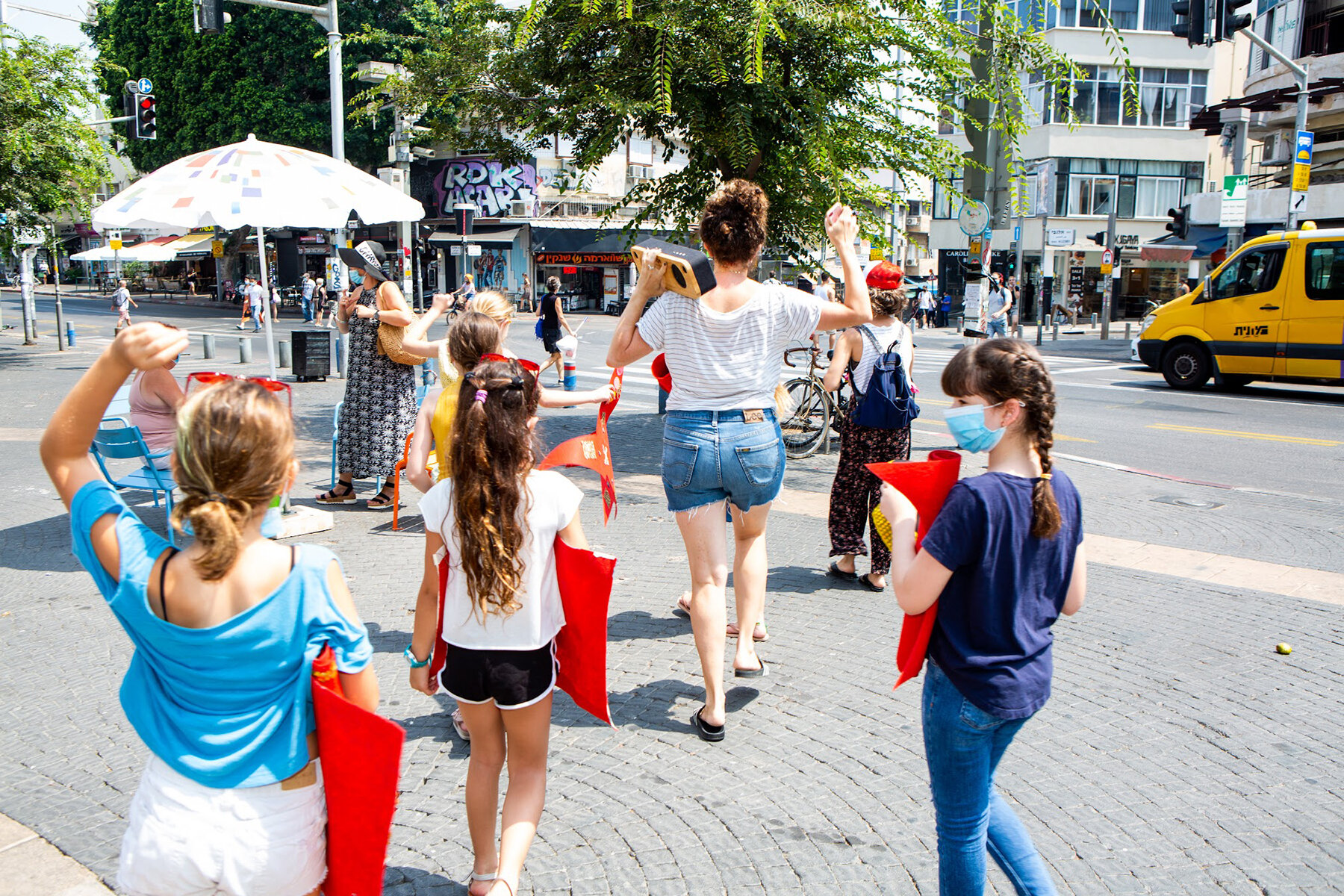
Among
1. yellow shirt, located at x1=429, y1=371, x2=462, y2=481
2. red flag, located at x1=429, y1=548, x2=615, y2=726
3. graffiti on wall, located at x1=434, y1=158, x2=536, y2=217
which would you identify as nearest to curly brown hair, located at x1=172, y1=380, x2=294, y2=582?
red flag, located at x1=429, y1=548, x2=615, y2=726

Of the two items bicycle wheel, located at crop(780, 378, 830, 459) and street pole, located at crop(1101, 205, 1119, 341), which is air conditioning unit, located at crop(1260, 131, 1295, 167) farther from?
bicycle wheel, located at crop(780, 378, 830, 459)

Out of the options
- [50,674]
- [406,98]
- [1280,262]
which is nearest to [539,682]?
[50,674]

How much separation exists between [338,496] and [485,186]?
123 feet

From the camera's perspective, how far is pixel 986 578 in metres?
2.21

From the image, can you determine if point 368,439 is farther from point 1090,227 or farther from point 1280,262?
point 1090,227

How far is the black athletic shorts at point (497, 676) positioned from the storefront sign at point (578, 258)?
4098 centimetres

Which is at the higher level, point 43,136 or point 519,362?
point 43,136

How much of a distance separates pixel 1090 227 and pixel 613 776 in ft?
140

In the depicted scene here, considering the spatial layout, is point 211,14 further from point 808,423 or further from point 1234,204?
point 1234,204

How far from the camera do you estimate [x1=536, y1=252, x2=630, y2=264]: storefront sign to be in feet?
140

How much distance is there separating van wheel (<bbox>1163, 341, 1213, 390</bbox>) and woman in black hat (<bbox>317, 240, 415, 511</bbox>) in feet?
48.4

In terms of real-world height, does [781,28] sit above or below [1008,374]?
above

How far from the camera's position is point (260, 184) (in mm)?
6004

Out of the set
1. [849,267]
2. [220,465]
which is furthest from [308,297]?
[220,465]
